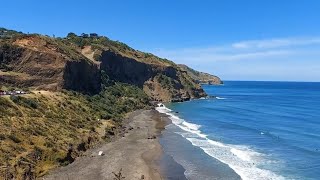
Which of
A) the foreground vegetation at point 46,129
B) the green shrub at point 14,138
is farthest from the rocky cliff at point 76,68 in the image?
the green shrub at point 14,138

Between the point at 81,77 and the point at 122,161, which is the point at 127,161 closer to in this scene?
the point at 122,161

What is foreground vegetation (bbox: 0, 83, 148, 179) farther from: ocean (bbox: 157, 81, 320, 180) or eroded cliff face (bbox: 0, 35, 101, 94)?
ocean (bbox: 157, 81, 320, 180)

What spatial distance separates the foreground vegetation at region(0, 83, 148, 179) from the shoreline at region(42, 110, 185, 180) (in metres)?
1.68

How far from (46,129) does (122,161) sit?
1142 centimetres

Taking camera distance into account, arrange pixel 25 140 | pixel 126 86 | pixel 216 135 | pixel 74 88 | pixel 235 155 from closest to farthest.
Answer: pixel 25 140 < pixel 235 155 < pixel 216 135 < pixel 74 88 < pixel 126 86

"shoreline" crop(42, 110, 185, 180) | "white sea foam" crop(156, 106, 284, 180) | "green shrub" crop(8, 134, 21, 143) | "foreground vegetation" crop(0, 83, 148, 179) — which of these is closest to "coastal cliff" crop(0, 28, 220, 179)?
"foreground vegetation" crop(0, 83, 148, 179)

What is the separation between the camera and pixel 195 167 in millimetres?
48188

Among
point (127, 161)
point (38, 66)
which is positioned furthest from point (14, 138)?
point (38, 66)

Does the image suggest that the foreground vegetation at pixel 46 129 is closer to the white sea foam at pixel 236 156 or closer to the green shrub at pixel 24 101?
the green shrub at pixel 24 101

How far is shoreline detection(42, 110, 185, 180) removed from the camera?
142 feet

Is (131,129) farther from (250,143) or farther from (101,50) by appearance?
(101,50)

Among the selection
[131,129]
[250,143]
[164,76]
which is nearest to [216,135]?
[250,143]

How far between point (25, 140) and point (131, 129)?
28668 millimetres

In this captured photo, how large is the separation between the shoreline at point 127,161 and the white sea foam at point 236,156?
20.2ft
